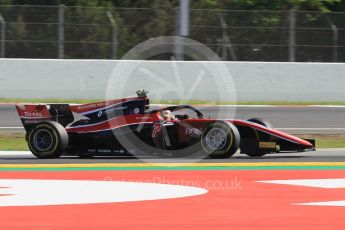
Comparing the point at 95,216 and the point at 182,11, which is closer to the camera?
the point at 95,216

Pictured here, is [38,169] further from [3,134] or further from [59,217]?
[3,134]

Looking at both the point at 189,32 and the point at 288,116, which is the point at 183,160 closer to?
the point at 288,116

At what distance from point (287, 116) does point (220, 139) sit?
24.2 feet

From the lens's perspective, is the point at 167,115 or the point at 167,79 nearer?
the point at 167,115

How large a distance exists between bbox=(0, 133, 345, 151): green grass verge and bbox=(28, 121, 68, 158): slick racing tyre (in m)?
2.23

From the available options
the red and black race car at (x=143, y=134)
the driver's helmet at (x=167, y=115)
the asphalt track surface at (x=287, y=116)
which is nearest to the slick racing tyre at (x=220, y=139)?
the red and black race car at (x=143, y=134)

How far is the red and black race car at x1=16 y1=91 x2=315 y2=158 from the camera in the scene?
12047 mm

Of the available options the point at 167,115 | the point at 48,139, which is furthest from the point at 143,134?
the point at 48,139

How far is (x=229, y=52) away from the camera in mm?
21844

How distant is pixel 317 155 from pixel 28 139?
4.87 metres

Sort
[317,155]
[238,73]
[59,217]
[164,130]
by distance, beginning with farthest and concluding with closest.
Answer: [238,73] < [317,155] < [164,130] < [59,217]

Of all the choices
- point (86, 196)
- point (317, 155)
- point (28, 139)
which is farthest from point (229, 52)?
point (86, 196)

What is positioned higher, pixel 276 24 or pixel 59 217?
pixel 276 24

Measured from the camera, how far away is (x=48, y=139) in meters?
12.4
